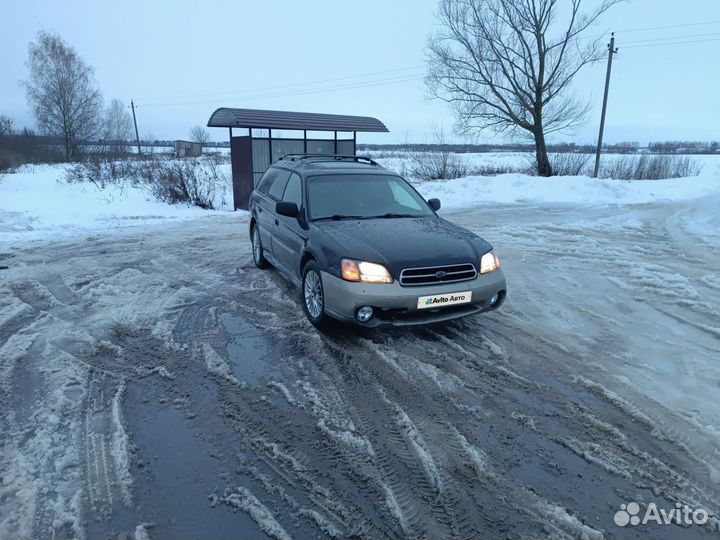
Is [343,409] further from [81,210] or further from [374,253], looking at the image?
[81,210]

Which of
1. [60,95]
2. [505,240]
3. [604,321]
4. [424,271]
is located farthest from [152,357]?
[60,95]

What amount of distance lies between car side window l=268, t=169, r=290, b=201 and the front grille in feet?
9.25

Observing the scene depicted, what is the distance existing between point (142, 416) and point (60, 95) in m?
45.8

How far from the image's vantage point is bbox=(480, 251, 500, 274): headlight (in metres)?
4.65

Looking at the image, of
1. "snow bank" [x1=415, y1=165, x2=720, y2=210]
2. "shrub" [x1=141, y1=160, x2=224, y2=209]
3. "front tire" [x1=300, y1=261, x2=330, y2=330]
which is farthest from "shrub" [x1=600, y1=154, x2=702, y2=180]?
"front tire" [x1=300, y1=261, x2=330, y2=330]

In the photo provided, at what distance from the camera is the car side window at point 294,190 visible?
576 cm

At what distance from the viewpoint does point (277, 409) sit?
135 inches

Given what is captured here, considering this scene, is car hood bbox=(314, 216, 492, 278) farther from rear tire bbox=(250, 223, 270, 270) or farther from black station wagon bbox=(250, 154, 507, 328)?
rear tire bbox=(250, 223, 270, 270)

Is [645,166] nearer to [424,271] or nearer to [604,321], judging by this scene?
[604,321]

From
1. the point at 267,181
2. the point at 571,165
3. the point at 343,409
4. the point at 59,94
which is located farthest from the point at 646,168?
the point at 59,94

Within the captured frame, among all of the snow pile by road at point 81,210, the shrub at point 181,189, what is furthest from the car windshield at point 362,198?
the shrub at point 181,189

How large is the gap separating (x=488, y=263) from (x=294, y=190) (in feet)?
8.77

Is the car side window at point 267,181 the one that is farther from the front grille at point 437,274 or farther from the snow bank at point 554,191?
the snow bank at point 554,191

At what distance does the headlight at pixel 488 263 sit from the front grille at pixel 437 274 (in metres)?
0.16
